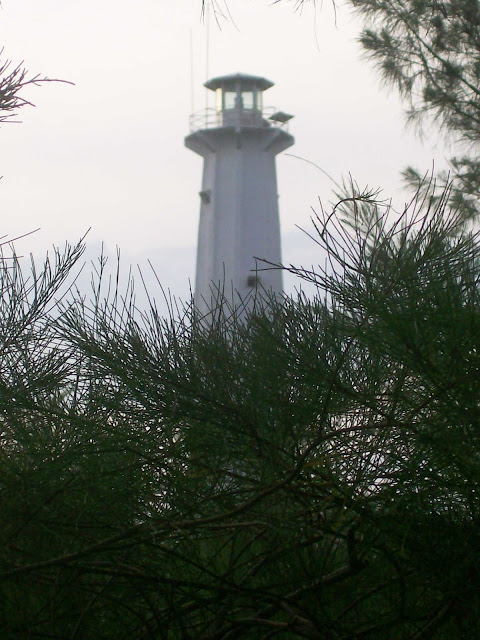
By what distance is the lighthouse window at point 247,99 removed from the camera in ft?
44.5

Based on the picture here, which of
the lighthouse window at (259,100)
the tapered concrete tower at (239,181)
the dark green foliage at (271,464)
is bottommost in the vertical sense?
the dark green foliage at (271,464)

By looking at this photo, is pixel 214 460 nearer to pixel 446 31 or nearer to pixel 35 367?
pixel 35 367

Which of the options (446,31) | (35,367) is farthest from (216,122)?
(35,367)

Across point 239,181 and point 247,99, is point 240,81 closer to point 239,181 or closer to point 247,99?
point 247,99

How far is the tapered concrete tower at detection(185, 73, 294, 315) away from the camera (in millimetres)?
12383

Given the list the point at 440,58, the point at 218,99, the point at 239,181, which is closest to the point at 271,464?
the point at 440,58

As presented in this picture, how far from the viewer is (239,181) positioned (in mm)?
12812

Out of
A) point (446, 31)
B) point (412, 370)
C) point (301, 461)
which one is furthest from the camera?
point (446, 31)

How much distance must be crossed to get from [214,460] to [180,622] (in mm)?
267

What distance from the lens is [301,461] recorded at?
155cm

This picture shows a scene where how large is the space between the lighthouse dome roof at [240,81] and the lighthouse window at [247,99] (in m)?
0.13

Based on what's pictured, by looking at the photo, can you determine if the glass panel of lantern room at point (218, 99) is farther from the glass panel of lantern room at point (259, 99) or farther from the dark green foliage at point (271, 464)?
the dark green foliage at point (271, 464)

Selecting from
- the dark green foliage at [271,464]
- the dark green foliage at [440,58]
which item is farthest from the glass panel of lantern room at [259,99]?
the dark green foliage at [271,464]

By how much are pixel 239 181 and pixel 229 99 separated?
4.75 feet
